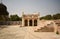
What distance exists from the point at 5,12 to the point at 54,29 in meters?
24.7

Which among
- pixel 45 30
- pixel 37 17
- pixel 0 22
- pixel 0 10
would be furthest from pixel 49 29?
pixel 0 10

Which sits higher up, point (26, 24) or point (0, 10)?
point (0, 10)

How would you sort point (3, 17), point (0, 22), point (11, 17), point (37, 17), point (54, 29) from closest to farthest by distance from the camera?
point (54, 29), point (37, 17), point (0, 22), point (3, 17), point (11, 17)

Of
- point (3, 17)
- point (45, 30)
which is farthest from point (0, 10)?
point (45, 30)

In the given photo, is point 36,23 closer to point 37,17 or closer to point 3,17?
point 37,17

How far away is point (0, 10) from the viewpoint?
109 ft

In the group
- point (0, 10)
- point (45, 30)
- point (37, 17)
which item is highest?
point (0, 10)

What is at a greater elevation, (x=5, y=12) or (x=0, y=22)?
(x=5, y=12)

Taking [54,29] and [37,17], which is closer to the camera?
[54,29]

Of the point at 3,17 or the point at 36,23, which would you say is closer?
the point at 36,23

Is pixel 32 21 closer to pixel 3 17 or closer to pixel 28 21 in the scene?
pixel 28 21

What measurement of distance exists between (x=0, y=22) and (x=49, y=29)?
2025 cm

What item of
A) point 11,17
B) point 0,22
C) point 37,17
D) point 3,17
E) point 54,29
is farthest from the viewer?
point 11,17

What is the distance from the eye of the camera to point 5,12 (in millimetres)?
35344
